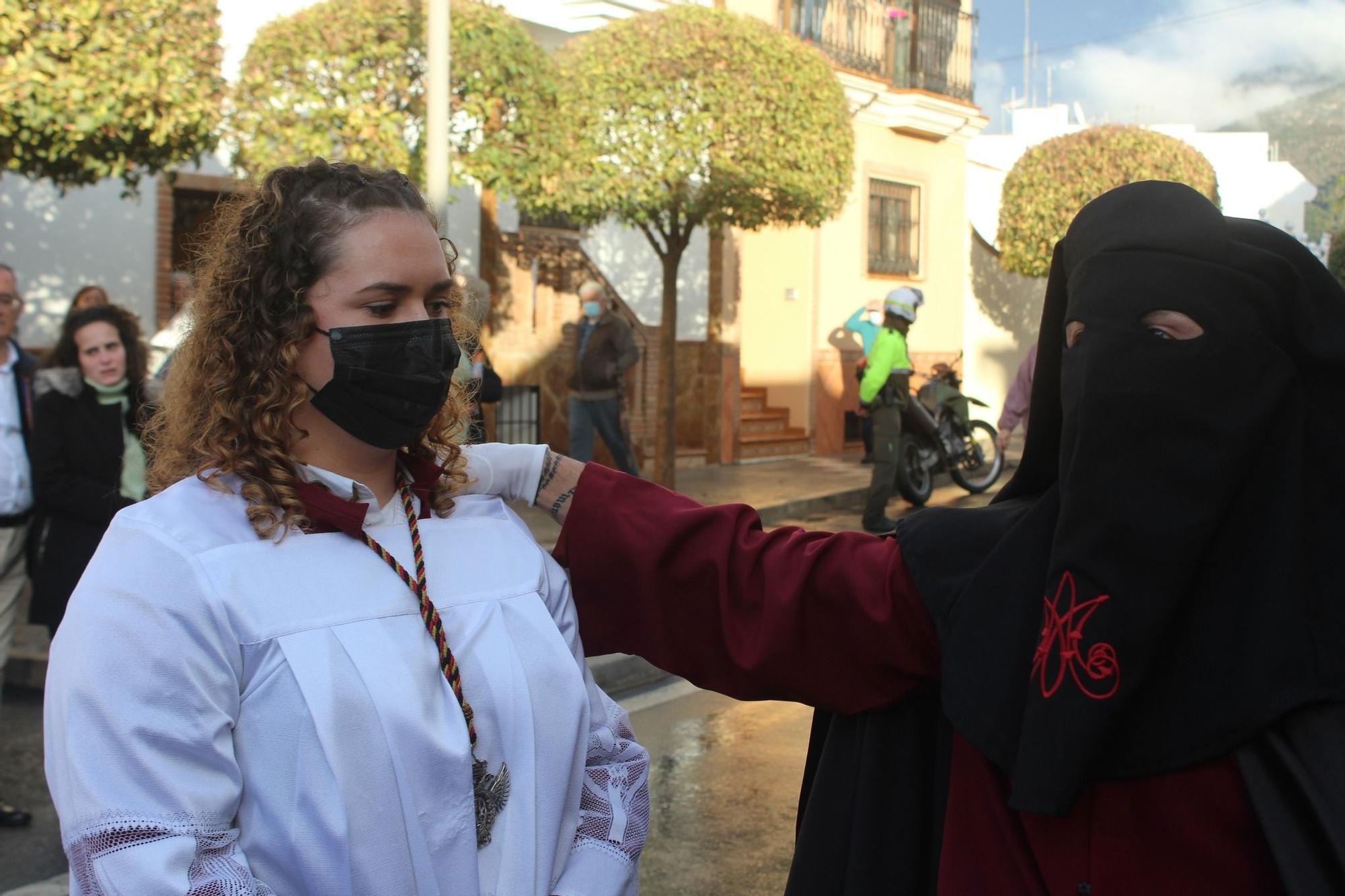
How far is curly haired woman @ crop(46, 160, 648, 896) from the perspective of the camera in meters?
1.58

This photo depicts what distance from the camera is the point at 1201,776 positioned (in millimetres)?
1771

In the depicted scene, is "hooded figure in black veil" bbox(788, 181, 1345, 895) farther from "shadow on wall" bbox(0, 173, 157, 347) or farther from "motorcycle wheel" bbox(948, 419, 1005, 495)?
"motorcycle wheel" bbox(948, 419, 1005, 495)

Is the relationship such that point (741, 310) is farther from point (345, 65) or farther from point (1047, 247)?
point (345, 65)

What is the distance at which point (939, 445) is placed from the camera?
44.0ft

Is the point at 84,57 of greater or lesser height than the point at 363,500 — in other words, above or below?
above

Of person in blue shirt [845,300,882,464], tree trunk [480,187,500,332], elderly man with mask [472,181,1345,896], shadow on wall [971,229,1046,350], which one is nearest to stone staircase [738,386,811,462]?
person in blue shirt [845,300,882,464]

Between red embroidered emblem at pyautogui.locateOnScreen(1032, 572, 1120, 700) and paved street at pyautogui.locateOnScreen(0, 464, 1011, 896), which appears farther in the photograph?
paved street at pyautogui.locateOnScreen(0, 464, 1011, 896)

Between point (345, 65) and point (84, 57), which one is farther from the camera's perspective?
point (345, 65)

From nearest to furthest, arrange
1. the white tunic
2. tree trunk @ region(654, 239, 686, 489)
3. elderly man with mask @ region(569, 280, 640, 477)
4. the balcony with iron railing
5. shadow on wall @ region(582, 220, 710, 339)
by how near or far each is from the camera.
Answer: the white tunic < elderly man with mask @ region(569, 280, 640, 477) < tree trunk @ region(654, 239, 686, 489) < shadow on wall @ region(582, 220, 710, 339) < the balcony with iron railing

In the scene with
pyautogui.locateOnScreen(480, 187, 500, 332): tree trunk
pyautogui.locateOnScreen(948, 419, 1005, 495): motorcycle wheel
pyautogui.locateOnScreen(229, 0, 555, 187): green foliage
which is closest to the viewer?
pyautogui.locateOnScreen(229, 0, 555, 187): green foliage

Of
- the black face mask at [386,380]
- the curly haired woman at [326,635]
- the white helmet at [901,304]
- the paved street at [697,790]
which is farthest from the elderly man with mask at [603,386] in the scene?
the black face mask at [386,380]

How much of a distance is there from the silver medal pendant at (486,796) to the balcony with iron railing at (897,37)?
17983 mm

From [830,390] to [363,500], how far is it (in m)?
17.0

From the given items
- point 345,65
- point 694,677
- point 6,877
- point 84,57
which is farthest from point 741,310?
point 694,677
